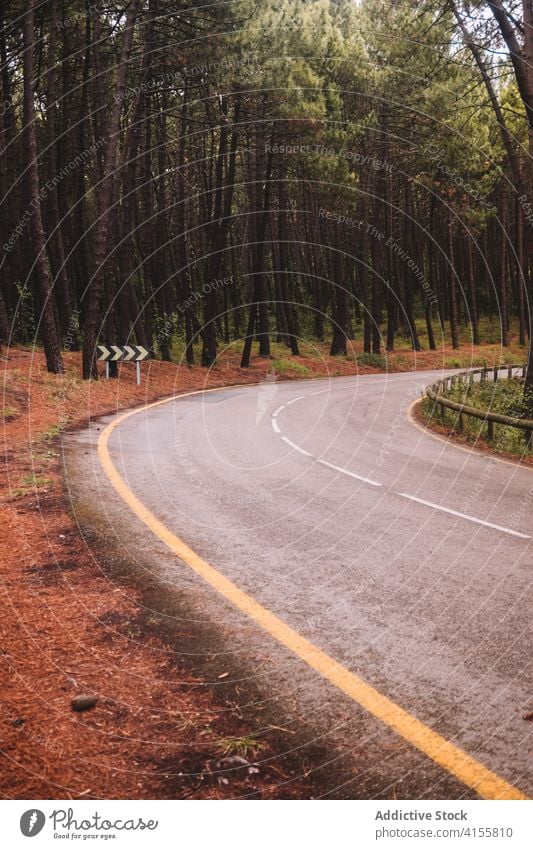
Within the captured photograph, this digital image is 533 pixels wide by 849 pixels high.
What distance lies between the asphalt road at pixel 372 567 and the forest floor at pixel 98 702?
1.31ft

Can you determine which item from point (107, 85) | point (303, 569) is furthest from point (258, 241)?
point (303, 569)

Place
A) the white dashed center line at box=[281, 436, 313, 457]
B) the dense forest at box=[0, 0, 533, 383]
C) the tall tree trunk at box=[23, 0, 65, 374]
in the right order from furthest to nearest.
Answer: the dense forest at box=[0, 0, 533, 383]
the tall tree trunk at box=[23, 0, 65, 374]
the white dashed center line at box=[281, 436, 313, 457]

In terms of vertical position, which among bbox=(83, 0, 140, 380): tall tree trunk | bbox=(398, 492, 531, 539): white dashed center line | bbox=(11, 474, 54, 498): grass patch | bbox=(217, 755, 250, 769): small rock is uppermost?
bbox=(83, 0, 140, 380): tall tree trunk

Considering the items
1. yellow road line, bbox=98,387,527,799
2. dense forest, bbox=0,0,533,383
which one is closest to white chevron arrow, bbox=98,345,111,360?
dense forest, bbox=0,0,533,383

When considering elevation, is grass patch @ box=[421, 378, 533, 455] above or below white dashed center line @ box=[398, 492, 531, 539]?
above

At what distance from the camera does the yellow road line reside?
8.99 feet

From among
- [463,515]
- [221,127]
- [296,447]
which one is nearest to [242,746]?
[463,515]

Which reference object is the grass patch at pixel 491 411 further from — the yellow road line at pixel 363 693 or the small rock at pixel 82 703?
the small rock at pixel 82 703

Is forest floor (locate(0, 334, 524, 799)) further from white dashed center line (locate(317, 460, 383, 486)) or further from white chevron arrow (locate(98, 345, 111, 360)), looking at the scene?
white chevron arrow (locate(98, 345, 111, 360))

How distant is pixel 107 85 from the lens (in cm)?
2656

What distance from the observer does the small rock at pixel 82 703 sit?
10.7 feet

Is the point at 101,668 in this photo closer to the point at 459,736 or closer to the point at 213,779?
the point at 213,779

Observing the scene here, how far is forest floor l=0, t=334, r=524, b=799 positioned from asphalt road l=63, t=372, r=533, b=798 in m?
0.40

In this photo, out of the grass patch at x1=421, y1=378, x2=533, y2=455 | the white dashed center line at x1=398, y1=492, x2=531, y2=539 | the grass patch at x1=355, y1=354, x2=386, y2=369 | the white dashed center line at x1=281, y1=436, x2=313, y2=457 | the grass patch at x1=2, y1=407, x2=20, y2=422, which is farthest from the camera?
the grass patch at x1=355, y1=354, x2=386, y2=369
